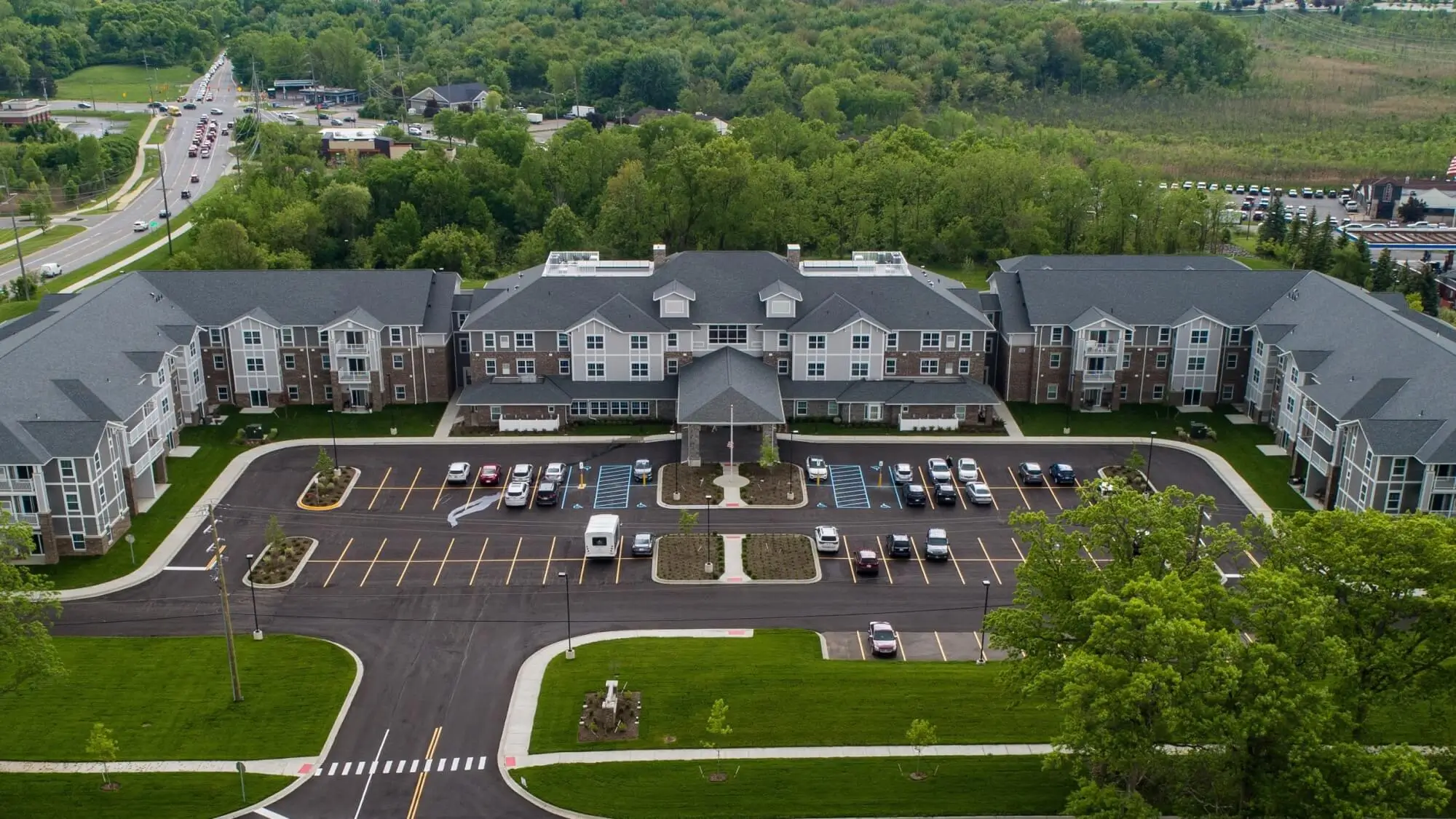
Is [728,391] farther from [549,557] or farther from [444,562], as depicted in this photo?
[444,562]

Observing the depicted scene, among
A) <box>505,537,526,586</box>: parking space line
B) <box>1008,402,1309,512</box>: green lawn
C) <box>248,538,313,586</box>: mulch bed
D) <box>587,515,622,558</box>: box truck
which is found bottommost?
<box>505,537,526,586</box>: parking space line

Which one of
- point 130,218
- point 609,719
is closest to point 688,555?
point 609,719

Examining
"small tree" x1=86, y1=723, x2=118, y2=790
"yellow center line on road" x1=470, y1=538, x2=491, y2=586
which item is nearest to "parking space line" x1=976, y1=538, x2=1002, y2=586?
"yellow center line on road" x1=470, y1=538, x2=491, y2=586

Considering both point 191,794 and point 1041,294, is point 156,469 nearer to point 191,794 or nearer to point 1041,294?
point 191,794

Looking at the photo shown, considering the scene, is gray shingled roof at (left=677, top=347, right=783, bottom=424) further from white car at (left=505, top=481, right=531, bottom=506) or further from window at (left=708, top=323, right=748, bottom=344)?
white car at (left=505, top=481, right=531, bottom=506)

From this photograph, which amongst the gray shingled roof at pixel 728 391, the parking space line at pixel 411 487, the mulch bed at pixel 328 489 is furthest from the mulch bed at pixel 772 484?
the mulch bed at pixel 328 489

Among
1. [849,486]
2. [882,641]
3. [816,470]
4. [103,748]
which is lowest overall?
[849,486]
